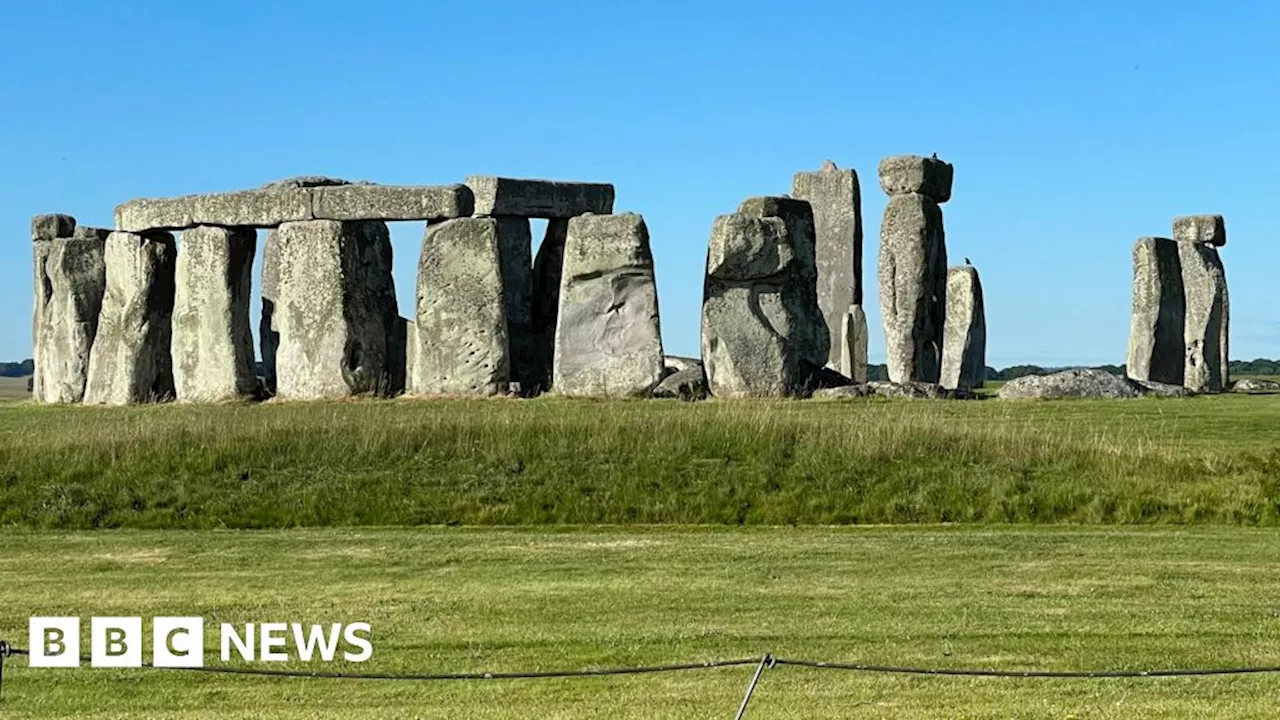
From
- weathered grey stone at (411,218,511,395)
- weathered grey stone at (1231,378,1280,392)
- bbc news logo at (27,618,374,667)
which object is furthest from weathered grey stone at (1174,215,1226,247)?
bbc news logo at (27,618,374,667)

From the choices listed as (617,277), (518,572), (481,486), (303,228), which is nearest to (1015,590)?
(518,572)

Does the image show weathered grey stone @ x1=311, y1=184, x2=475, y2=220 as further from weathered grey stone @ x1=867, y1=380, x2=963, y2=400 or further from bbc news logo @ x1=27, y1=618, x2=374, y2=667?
bbc news logo @ x1=27, y1=618, x2=374, y2=667

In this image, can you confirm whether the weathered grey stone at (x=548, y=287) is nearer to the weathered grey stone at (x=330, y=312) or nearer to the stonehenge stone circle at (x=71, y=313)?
the weathered grey stone at (x=330, y=312)

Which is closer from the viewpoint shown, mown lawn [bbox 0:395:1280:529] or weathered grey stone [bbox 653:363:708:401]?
mown lawn [bbox 0:395:1280:529]

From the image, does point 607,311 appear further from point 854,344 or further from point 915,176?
point 854,344

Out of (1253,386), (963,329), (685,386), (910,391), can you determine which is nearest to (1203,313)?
(1253,386)

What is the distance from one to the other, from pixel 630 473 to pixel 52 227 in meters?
17.1

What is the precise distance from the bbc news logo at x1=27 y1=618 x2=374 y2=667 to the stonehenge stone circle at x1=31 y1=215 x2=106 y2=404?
19149mm

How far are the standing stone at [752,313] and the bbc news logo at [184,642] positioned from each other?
585 inches

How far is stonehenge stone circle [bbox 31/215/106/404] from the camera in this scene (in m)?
30.6

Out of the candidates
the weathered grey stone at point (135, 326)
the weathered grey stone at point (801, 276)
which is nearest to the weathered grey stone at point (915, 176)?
the weathered grey stone at point (801, 276)

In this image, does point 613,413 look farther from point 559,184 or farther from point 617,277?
point 559,184

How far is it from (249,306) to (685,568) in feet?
53.2

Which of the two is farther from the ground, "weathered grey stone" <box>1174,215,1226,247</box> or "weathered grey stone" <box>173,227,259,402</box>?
"weathered grey stone" <box>1174,215,1226,247</box>
